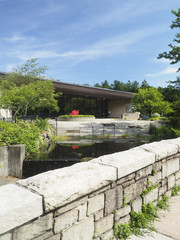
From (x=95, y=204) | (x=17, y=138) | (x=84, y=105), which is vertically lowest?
(x=95, y=204)

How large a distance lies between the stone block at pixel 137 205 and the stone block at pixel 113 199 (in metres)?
0.37

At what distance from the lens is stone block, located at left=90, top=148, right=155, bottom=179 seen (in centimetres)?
248

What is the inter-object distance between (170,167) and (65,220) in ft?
8.31

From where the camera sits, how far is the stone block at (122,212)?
2.47m

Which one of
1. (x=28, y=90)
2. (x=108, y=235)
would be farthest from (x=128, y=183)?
(x=28, y=90)

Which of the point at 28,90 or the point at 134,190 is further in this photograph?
the point at 28,90

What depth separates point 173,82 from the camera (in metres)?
14.1

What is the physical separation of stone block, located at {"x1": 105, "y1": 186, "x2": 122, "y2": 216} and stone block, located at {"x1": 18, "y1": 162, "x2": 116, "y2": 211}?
0.19 metres

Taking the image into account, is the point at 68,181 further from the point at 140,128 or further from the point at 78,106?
the point at 78,106

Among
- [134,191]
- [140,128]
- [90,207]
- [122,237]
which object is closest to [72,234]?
[90,207]

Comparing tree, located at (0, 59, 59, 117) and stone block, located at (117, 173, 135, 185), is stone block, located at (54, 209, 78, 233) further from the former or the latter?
tree, located at (0, 59, 59, 117)

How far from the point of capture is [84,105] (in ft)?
99.8

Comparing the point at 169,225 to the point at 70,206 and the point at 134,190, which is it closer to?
the point at 134,190

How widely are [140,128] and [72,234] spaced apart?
15.7 metres
